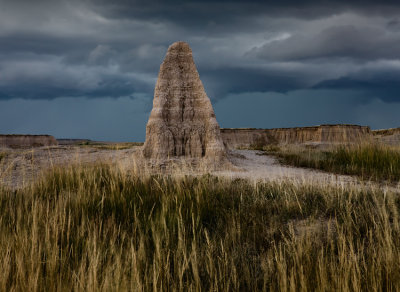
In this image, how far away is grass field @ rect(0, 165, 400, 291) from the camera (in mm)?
2119

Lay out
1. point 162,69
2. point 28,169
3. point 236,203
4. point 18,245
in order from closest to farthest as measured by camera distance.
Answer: point 18,245 → point 236,203 → point 28,169 → point 162,69

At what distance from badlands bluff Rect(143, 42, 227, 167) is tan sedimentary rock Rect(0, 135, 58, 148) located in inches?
1490

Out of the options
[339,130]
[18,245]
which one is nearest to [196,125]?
[18,245]

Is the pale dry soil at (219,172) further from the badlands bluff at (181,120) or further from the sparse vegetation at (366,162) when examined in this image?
the badlands bluff at (181,120)

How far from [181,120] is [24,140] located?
40.1m

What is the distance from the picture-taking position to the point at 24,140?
4338 centimetres

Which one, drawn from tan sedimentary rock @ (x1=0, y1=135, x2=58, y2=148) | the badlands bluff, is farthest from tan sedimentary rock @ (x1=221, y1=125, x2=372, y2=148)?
tan sedimentary rock @ (x1=0, y1=135, x2=58, y2=148)

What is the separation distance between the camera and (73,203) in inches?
161

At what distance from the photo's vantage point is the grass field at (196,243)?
83.4 inches

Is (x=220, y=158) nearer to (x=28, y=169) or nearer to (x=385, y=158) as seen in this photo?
(x=385, y=158)

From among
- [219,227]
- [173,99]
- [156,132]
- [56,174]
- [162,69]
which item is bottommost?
[219,227]

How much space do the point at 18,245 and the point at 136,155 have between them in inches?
387

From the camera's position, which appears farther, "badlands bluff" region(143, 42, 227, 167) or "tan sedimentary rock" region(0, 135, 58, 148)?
"tan sedimentary rock" region(0, 135, 58, 148)

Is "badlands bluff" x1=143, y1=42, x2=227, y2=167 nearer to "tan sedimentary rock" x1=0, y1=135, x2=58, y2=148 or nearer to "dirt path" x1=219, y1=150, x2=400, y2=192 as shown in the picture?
"dirt path" x1=219, y1=150, x2=400, y2=192
